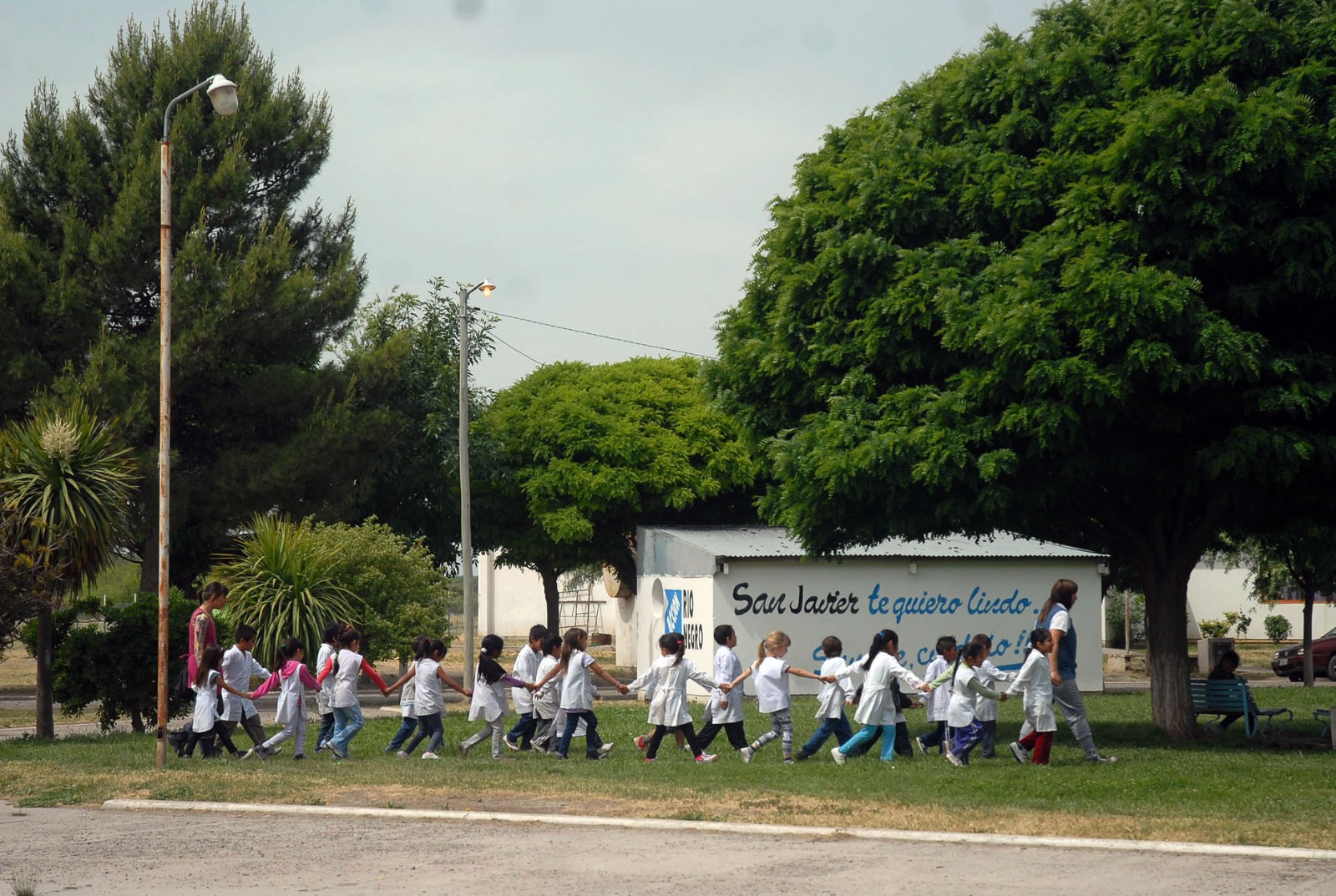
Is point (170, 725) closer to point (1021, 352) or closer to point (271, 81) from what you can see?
point (1021, 352)

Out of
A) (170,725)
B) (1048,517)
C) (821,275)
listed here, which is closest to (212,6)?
(170,725)

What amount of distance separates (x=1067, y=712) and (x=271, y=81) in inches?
1175

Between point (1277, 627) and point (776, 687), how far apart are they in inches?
1836

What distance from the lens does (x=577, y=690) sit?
1614 cm

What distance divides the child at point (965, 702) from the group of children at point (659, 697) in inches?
0.5

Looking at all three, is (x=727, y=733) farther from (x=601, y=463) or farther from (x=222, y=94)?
(x=601, y=463)

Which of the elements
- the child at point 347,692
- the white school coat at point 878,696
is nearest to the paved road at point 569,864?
the white school coat at point 878,696

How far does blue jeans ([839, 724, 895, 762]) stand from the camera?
605 inches

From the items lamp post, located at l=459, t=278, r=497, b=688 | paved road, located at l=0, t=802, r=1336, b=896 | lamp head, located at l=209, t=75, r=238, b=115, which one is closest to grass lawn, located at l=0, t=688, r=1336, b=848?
paved road, located at l=0, t=802, r=1336, b=896

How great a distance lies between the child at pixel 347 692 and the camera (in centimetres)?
1645

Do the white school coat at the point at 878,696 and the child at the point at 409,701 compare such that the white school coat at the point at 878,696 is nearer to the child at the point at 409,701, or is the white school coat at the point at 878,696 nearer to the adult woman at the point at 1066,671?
the adult woman at the point at 1066,671

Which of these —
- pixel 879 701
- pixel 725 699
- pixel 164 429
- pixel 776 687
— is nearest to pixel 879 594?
pixel 776 687

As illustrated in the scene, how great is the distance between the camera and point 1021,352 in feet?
47.9

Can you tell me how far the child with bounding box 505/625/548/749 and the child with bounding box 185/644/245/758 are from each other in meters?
3.21
